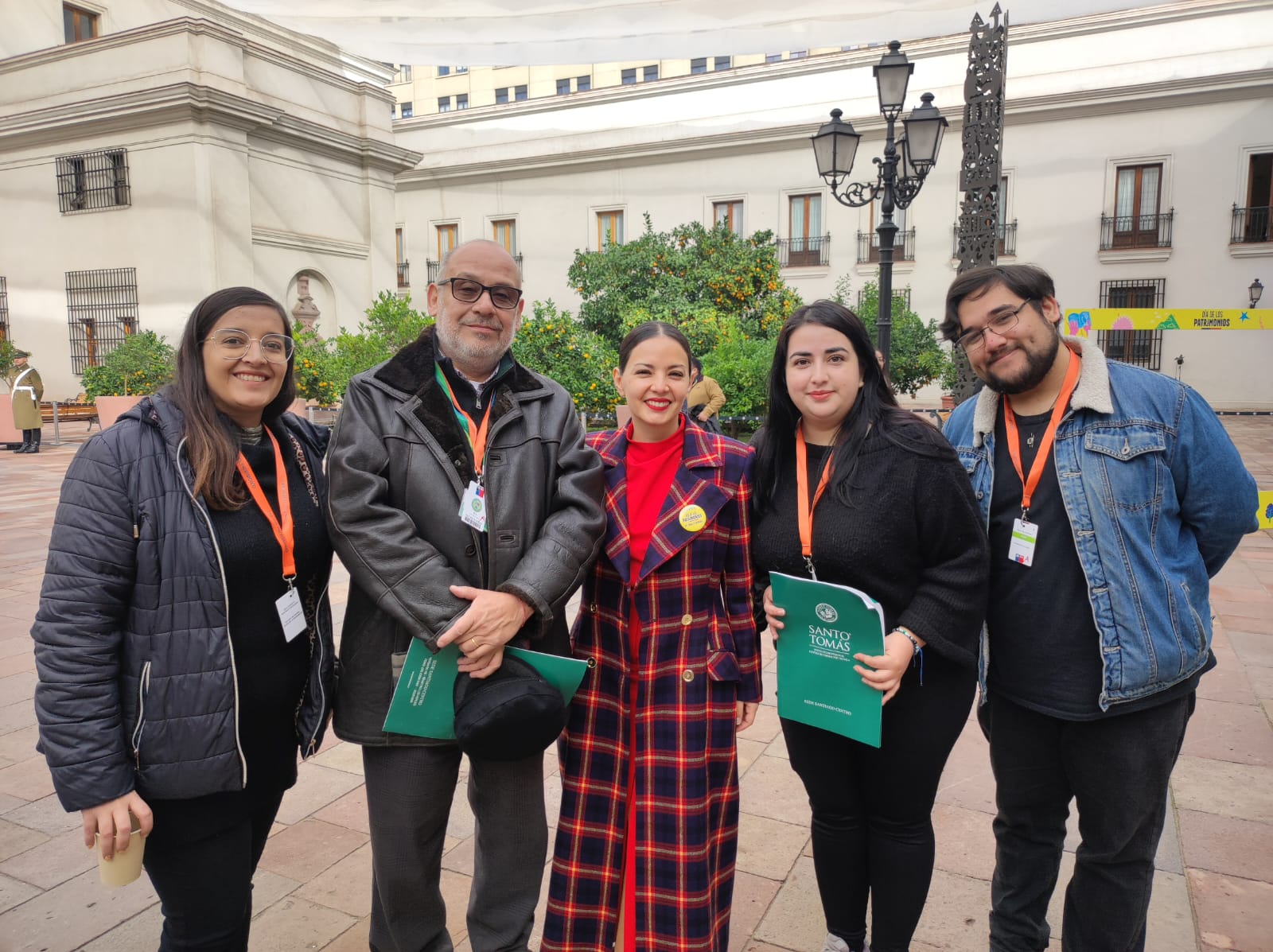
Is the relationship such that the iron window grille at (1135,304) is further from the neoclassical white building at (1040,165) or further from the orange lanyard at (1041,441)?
the orange lanyard at (1041,441)

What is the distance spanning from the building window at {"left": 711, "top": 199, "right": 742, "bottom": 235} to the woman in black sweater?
2591 centimetres

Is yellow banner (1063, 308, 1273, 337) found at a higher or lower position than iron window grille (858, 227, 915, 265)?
lower

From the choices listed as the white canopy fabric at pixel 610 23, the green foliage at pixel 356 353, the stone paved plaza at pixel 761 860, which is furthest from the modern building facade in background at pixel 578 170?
the stone paved plaza at pixel 761 860

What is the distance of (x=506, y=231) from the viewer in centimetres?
3052

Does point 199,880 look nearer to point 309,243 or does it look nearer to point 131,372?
point 131,372

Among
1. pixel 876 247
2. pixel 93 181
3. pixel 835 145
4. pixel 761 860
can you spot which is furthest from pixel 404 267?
pixel 761 860

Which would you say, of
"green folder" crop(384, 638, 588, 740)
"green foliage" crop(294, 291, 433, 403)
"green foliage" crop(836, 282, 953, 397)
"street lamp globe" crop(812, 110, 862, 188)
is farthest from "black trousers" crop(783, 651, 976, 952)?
"green foliage" crop(836, 282, 953, 397)

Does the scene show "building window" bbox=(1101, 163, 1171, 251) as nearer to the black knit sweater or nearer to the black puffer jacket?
the black knit sweater

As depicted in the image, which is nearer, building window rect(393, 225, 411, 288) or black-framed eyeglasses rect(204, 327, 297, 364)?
black-framed eyeglasses rect(204, 327, 297, 364)

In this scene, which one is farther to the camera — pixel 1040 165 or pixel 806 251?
pixel 806 251

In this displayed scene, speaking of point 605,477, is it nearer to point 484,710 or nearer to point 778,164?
point 484,710

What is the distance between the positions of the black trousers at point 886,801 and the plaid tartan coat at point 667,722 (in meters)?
0.24

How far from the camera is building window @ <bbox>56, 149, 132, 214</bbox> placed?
1839 centimetres

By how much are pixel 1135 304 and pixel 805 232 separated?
9407 millimetres
